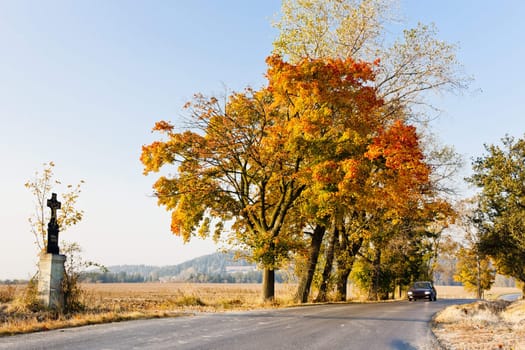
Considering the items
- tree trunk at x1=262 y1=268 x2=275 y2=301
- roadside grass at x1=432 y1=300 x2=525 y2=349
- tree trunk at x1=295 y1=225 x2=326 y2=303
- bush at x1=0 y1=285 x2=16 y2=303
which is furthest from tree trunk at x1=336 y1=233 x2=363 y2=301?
bush at x1=0 y1=285 x2=16 y2=303

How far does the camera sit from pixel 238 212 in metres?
27.5

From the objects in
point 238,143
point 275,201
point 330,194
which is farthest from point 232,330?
point 275,201

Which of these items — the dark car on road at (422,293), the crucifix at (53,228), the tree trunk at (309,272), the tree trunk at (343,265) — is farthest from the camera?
the dark car on road at (422,293)

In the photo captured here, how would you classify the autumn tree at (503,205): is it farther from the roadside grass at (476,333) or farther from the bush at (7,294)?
the bush at (7,294)

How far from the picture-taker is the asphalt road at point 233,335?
32.3 feet

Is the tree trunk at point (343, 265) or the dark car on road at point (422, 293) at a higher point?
the tree trunk at point (343, 265)

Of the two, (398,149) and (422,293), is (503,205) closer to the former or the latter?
(422,293)

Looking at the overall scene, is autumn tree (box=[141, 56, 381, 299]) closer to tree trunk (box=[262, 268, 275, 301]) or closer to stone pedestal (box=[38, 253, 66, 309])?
tree trunk (box=[262, 268, 275, 301])

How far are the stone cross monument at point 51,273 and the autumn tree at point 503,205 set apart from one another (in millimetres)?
32489

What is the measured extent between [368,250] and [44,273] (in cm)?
3090

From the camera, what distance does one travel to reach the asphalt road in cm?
984

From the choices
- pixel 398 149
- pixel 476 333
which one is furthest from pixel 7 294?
pixel 398 149

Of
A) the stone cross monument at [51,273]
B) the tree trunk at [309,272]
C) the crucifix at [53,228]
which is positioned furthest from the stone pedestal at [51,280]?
the tree trunk at [309,272]

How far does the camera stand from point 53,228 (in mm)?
16047
